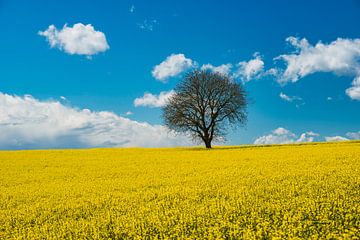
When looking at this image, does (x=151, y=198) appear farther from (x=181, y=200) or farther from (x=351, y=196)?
(x=351, y=196)

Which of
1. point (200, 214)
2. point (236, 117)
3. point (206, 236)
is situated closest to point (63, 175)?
point (200, 214)

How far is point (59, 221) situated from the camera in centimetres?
1125

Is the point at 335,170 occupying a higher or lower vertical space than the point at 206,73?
lower

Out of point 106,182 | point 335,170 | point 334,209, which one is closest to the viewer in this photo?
point 334,209

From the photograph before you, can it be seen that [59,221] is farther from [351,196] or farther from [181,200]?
[351,196]

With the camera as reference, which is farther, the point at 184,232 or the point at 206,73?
the point at 206,73

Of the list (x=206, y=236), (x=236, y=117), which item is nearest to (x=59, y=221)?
(x=206, y=236)

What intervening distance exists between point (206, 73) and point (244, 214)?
45.5 m

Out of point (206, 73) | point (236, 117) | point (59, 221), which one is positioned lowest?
point (59, 221)

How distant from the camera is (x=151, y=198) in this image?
525 inches

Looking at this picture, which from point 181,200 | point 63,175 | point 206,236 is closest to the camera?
point 206,236

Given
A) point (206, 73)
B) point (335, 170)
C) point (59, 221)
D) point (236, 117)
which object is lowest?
point (59, 221)

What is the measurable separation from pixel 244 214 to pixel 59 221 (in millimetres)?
5748

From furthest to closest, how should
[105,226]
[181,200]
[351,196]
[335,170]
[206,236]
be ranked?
[335,170]
[181,200]
[351,196]
[105,226]
[206,236]
